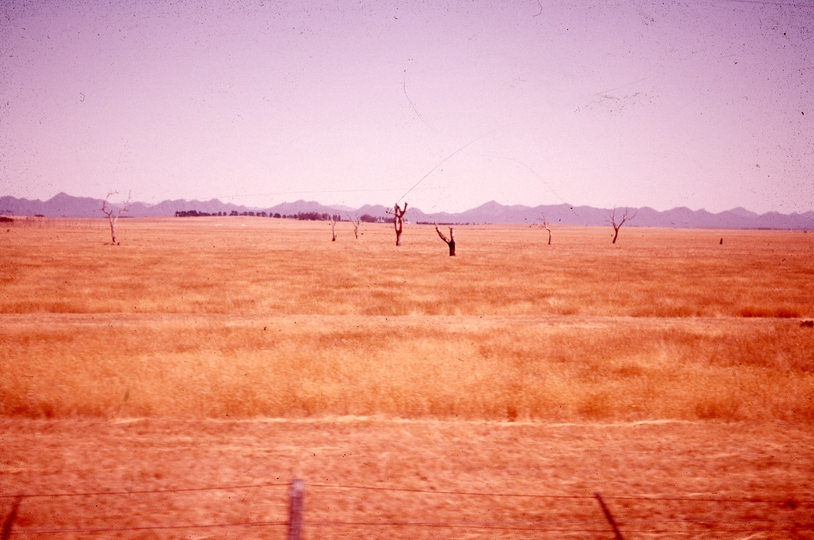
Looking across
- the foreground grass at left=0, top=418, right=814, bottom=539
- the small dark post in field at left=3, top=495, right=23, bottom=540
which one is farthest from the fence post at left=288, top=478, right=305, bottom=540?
the small dark post in field at left=3, top=495, right=23, bottom=540

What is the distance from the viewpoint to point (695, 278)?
32.0 meters

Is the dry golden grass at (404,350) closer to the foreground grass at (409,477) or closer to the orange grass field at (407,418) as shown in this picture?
the orange grass field at (407,418)

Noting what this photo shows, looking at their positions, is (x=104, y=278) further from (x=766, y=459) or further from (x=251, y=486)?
(x=766, y=459)

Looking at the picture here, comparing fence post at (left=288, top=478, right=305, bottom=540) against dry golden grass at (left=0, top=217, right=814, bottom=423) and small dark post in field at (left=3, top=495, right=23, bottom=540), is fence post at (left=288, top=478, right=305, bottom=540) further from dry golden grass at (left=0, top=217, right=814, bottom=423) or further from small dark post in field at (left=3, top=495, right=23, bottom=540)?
dry golden grass at (left=0, top=217, right=814, bottom=423)

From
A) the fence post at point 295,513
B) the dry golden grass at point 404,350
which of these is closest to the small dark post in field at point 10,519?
the dry golden grass at point 404,350

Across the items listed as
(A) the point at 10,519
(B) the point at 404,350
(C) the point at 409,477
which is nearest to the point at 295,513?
(C) the point at 409,477

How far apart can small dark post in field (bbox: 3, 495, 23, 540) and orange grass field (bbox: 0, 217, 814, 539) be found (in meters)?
0.08

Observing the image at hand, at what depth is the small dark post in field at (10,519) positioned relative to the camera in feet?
17.1

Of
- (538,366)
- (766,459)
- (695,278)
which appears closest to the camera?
(766,459)

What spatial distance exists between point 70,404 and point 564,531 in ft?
29.3

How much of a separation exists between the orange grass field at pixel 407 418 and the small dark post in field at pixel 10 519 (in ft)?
0.27

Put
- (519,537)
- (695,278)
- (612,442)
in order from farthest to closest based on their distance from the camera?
(695,278)
(612,442)
(519,537)

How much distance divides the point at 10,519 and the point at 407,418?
5.71 meters

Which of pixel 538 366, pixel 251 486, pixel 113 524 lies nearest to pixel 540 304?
pixel 538 366
